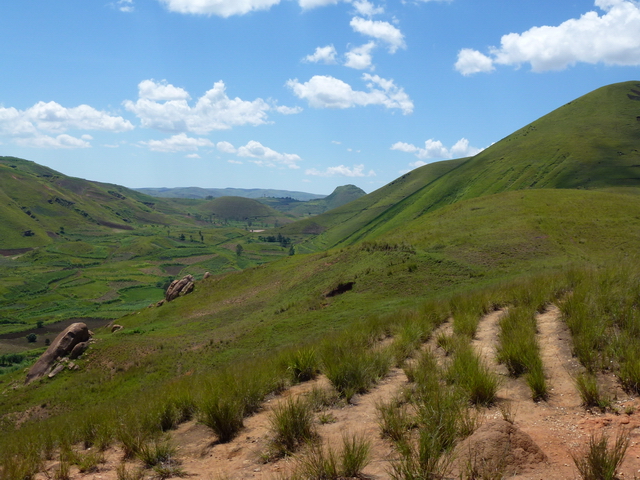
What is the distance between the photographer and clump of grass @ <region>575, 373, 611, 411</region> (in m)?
5.02

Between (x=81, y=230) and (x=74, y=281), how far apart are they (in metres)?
103

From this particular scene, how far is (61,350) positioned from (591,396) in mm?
31044

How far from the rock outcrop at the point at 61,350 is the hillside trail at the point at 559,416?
28.8 metres

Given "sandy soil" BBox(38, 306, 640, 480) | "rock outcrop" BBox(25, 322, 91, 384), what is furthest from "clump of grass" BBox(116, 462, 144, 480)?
"rock outcrop" BBox(25, 322, 91, 384)

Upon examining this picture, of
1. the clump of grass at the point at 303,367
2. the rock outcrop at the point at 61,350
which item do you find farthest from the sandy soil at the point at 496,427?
the rock outcrop at the point at 61,350

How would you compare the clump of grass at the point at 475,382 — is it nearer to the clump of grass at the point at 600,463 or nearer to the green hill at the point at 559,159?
the clump of grass at the point at 600,463

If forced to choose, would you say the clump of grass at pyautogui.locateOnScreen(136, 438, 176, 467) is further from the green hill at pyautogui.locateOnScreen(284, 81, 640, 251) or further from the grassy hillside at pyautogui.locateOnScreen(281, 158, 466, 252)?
the grassy hillside at pyautogui.locateOnScreen(281, 158, 466, 252)

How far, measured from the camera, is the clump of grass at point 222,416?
19.4 ft

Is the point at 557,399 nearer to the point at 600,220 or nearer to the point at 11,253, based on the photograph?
the point at 600,220

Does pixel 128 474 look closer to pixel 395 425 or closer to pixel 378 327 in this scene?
pixel 395 425

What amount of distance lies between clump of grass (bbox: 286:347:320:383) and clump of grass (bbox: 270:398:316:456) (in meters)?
2.68

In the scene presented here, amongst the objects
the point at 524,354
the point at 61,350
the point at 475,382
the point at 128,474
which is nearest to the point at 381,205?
the point at 61,350

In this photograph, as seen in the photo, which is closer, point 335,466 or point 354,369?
point 335,466

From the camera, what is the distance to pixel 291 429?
5.21 metres
